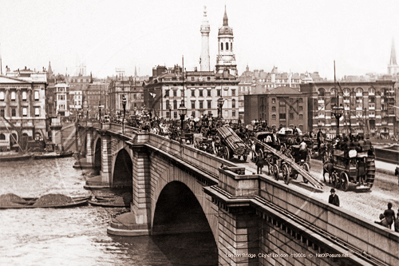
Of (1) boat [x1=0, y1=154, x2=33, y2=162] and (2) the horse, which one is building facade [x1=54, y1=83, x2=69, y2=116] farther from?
(2) the horse

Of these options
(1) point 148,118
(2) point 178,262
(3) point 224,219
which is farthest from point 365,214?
(1) point 148,118

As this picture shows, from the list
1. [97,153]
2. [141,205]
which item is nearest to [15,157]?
[97,153]

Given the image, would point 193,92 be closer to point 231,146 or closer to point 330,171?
point 231,146

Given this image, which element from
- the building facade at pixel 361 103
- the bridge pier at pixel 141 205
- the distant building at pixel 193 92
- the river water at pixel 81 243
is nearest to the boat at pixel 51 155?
the distant building at pixel 193 92

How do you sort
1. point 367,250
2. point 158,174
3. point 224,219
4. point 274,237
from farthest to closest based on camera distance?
1. point 158,174
2. point 224,219
3. point 274,237
4. point 367,250

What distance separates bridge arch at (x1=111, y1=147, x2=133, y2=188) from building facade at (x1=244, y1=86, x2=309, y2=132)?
1604 centimetres

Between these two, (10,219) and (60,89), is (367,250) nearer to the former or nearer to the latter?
(10,219)

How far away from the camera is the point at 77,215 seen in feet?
166

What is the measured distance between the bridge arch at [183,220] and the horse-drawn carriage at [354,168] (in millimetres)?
18321

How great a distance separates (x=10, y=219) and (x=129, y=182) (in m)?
19.3

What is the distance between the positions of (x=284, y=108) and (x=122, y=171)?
2028cm

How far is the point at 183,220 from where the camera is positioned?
40938 mm

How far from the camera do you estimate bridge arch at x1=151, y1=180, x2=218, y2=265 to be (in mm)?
36969

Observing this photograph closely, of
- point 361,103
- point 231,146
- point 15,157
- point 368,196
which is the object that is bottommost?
point 15,157
